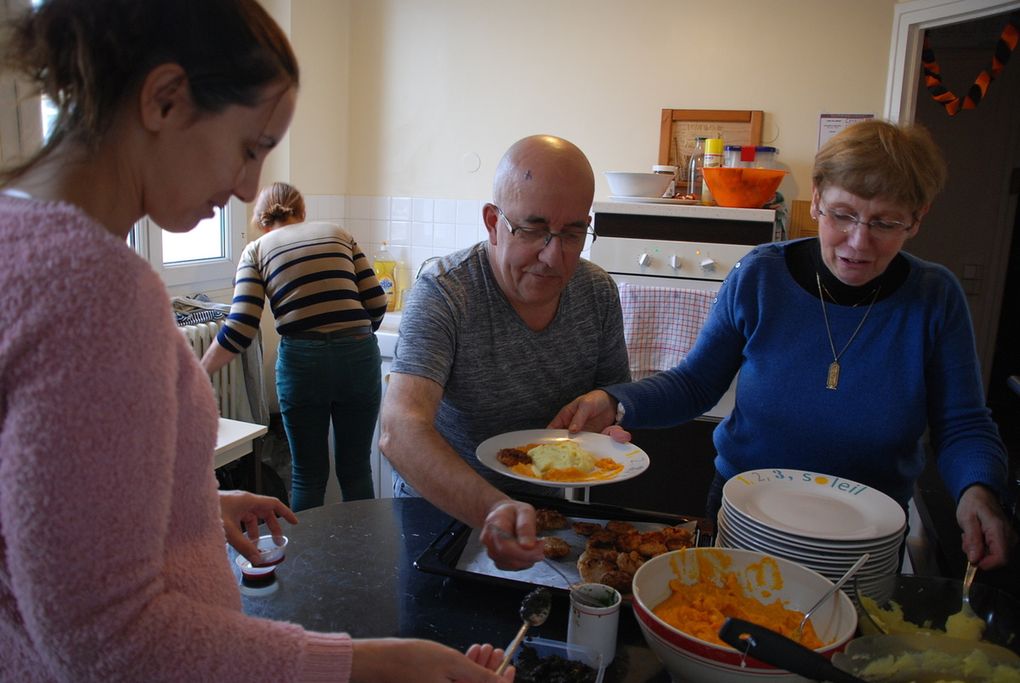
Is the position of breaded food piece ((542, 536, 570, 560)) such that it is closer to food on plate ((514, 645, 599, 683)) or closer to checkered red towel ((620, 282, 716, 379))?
food on plate ((514, 645, 599, 683))

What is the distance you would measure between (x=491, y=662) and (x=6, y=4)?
807mm

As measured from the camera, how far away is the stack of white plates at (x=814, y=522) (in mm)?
1072

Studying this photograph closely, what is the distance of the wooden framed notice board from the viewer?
3.43 metres

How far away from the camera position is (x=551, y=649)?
935 millimetres

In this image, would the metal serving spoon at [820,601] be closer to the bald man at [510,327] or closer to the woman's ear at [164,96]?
the bald man at [510,327]

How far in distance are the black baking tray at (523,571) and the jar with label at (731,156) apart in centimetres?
231

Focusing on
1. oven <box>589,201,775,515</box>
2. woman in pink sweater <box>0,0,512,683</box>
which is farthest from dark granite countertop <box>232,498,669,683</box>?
oven <box>589,201,775,515</box>

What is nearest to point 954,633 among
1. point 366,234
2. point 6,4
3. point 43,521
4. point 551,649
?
point 551,649

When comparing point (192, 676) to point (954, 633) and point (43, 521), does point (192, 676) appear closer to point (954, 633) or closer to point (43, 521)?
point (43, 521)

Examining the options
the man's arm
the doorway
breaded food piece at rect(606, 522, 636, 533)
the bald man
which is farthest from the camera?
the doorway

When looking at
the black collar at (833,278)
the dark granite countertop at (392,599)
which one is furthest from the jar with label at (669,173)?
the dark granite countertop at (392,599)

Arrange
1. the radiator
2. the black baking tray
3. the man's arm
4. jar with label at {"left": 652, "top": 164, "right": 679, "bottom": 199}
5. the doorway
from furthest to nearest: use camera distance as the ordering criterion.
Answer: the doorway, jar with label at {"left": 652, "top": 164, "right": 679, "bottom": 199}, the radiator, the black baking tray, the man's arm

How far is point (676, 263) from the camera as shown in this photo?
305cm

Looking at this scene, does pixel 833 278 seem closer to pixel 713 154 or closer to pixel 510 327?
pixel 510 327
